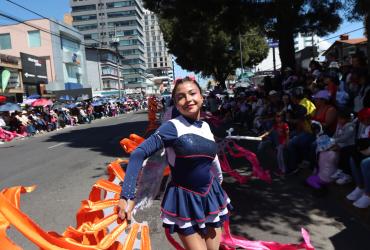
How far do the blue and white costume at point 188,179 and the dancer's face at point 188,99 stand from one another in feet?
0.18

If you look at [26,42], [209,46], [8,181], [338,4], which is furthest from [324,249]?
[26,42]

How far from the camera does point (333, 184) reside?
23.7ft

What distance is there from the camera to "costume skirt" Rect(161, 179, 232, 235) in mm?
3086

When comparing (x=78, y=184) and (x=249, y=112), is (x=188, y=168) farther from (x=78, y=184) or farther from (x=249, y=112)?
(x=249, y=112)

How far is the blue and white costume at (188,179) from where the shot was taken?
10.1 feet

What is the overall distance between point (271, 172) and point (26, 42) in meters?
54.9

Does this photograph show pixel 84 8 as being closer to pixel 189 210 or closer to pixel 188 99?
pixel 188 99

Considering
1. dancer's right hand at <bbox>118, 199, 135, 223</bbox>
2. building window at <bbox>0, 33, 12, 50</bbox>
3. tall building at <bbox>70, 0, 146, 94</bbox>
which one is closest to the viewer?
dancer's right hand at <bbox>118, 199, 135, 223</bbox>

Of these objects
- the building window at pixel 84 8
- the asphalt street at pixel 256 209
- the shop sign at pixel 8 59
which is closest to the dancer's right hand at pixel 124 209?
the asphalt street at pixel 256 209

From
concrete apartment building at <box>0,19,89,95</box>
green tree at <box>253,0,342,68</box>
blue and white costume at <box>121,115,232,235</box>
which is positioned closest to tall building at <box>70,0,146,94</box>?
concrete apartment building at <box>0,19,89,95</box>

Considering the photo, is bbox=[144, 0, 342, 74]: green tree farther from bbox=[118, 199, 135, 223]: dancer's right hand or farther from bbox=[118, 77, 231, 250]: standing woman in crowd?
bbox=[118, 199, 135, 223]: dancer's right hand

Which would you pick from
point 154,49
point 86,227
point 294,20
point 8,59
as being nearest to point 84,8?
point 154,49

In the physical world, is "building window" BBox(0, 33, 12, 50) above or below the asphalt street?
above

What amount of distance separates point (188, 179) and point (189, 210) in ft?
0.71
